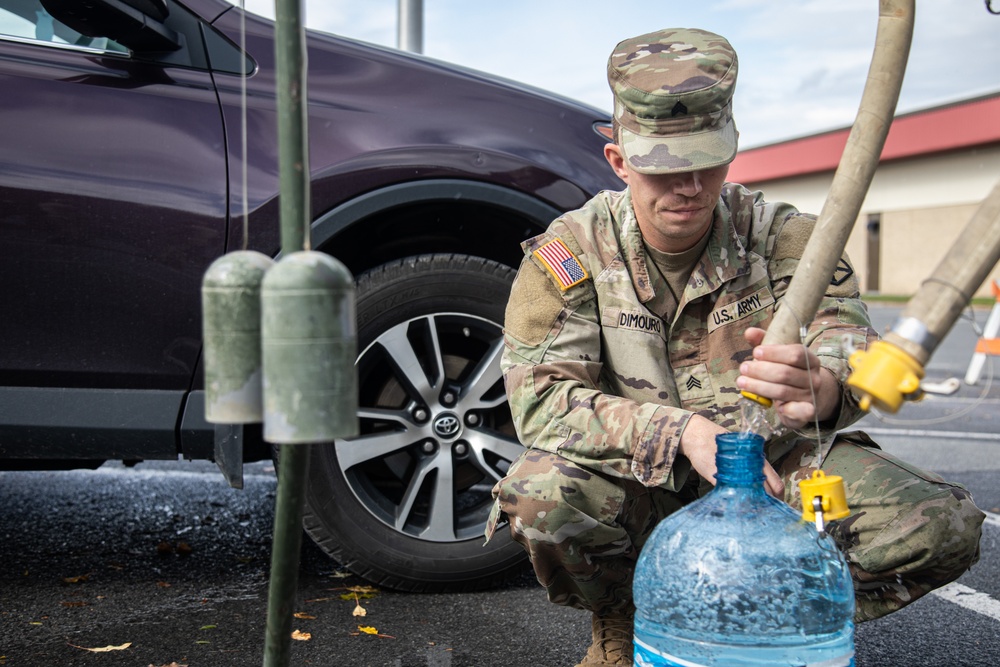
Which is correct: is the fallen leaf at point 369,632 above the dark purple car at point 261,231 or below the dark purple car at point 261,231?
below

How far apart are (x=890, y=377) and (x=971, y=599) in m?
2.04

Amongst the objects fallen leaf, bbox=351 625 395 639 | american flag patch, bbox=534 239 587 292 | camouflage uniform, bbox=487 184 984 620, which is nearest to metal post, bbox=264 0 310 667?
camouflage uniform, bbox=487 184 984 620

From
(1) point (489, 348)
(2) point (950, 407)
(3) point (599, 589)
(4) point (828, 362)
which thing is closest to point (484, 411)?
(1) point (489, 348)

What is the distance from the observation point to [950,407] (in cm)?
702

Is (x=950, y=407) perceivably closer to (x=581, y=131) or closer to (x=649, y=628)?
(x=581, y=131)

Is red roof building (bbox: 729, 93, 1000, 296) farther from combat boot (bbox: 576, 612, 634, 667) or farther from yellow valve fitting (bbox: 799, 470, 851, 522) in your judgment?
yellow valve fitting (bbox: 799, 470, 851, 522)

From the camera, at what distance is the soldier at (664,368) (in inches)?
76.4

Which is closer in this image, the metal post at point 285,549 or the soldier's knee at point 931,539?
the metal post at point 285,549

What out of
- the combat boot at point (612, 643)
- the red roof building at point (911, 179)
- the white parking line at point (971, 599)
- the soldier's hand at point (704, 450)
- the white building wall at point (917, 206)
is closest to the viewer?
the soldier's hand at point (704, 450)

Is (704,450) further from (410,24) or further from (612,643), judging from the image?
(410,24)

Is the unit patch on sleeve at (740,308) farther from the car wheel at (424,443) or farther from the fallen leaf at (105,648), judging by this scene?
the fallen leaf at (105,648)

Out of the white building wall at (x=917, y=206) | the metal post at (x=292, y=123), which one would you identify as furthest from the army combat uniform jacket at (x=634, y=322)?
the white building wall at (x=917, y=206)

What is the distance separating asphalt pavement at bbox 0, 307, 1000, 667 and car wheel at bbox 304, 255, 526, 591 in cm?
11

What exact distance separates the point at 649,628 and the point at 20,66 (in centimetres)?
197
